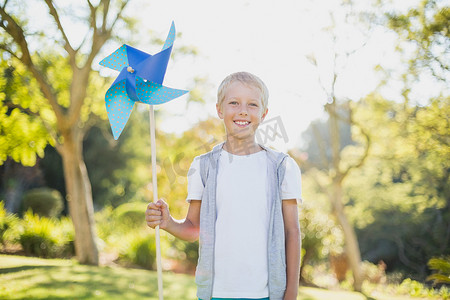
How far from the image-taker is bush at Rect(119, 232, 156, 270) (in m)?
9.82

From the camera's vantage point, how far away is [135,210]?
13656 mm

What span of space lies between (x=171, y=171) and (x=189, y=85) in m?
4.35

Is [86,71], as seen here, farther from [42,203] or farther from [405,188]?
[405,188]

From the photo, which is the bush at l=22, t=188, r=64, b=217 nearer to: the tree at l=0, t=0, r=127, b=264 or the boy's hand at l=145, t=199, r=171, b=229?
the tree at l=0, t=0, r=127, b=264

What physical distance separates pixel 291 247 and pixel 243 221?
283mm

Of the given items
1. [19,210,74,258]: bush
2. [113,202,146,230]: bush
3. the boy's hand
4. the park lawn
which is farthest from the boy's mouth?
[113,202,146,230]: bush

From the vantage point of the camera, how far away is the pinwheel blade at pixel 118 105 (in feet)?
8.92

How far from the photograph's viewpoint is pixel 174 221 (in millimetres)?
2324

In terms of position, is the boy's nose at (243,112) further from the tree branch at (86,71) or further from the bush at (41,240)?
the bush at (41,240)

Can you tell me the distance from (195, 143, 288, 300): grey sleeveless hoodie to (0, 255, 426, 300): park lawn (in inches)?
162

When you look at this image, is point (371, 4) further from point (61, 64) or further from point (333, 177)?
point (61, 64)

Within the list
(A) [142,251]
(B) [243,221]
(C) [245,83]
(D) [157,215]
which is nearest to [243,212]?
(B) [243,221]

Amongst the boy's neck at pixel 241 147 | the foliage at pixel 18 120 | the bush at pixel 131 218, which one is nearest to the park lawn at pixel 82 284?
the foliage at pixel 18 120

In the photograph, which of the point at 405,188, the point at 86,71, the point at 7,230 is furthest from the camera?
the point at 405,188
